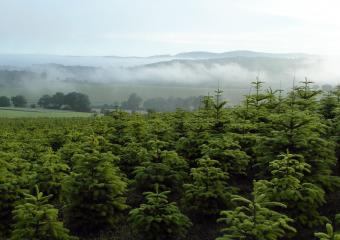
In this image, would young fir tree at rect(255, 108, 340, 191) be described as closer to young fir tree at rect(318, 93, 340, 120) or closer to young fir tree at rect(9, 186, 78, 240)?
young fir tree at rect(9, 186, 78, 240)

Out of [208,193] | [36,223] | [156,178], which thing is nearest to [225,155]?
[208,193]

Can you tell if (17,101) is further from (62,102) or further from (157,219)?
(157,219)

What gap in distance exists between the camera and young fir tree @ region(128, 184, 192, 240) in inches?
222

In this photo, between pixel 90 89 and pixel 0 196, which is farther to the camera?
pixel 90 89

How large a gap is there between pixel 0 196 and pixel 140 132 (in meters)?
6.61

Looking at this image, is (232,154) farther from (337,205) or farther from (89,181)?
(89,181)

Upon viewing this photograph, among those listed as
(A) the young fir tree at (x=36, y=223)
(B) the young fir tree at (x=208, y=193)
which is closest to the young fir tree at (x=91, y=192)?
(A) the young fir tree at (x=36, y=223)

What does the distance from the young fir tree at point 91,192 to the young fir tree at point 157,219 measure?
104 centimetres

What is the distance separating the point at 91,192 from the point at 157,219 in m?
2.21

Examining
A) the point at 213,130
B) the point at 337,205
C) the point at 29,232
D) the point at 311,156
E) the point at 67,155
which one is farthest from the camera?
the point at 213,130

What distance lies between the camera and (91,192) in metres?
6.73

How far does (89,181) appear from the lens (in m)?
6.51

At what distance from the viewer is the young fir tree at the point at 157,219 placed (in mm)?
5648

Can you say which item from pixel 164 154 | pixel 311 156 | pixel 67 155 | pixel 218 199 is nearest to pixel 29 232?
pixel 164 154
